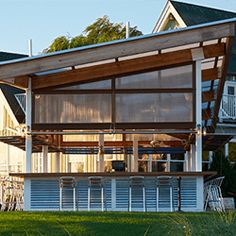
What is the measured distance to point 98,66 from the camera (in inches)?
709

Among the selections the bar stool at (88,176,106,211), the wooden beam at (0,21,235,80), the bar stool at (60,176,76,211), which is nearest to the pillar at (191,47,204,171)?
the wooden beam at (0,21,235,80)

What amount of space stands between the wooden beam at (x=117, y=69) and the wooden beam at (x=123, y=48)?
1.09m

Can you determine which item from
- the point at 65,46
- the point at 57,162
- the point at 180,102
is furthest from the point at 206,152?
the point at 65,46

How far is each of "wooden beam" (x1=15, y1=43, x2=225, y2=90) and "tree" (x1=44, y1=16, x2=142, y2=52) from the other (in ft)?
80.8

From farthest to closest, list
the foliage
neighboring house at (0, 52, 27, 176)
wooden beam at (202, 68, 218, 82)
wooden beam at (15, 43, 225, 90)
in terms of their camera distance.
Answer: neighboring house at (0, 52, 27, 176) < the foliage < wooden beam at (202, 68, 218, 82) < wooden beam at (15, 43, 225, 90)

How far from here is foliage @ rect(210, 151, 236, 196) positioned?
25.3 meters

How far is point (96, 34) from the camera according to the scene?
4456 cm

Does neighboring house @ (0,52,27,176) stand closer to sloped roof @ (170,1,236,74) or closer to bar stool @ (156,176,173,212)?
sloped roof @ (170,1,236,74)

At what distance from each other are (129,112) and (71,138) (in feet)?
16.0

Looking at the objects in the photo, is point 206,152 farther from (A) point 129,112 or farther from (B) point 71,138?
(A) point 129,112

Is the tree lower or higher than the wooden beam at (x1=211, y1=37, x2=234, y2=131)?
higher

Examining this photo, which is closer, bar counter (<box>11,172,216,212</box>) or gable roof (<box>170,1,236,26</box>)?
bar counter (<box>11,172,216,212</box>)

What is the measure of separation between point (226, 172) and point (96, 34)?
20.8 metres

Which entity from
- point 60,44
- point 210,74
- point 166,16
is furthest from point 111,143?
point 60,44
